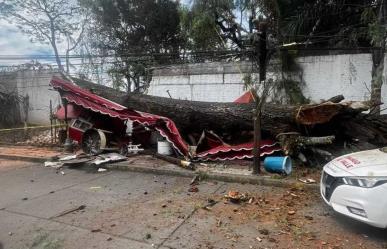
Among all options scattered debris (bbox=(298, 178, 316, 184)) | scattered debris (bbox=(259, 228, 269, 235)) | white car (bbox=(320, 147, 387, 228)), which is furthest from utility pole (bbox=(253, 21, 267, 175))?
scattered debris (bbox=(259, 228, 269, 235))

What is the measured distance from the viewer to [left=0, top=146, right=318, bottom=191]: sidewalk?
707cm

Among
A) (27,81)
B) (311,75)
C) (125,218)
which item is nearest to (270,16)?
(311,75)

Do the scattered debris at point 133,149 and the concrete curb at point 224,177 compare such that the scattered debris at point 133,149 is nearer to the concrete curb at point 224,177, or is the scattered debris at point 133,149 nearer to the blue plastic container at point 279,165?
the concrete curb at point 224,177

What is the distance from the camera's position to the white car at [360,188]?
4336 mm

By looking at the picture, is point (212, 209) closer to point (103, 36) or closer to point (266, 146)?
point (266, 146)

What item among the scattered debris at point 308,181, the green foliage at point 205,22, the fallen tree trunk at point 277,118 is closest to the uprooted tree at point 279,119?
the fallen tree trunk at point 277,118

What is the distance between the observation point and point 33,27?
68.3ft

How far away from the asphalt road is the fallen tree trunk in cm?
219

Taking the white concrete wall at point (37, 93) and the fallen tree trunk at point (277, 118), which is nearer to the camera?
the fallen tree trunk at point (277, 118)

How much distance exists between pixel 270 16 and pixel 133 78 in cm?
937

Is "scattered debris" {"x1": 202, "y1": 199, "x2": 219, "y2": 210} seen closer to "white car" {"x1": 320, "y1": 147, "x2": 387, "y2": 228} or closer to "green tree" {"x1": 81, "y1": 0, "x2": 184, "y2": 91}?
"white car" {"x1": 320, "y1": 147, "x2": 387, "y2": 228}

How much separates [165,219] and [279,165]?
3.04 metres

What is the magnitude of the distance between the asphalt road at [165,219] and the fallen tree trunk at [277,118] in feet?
A: 7.20

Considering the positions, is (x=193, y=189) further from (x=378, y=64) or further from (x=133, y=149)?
(x=378, y=64)
